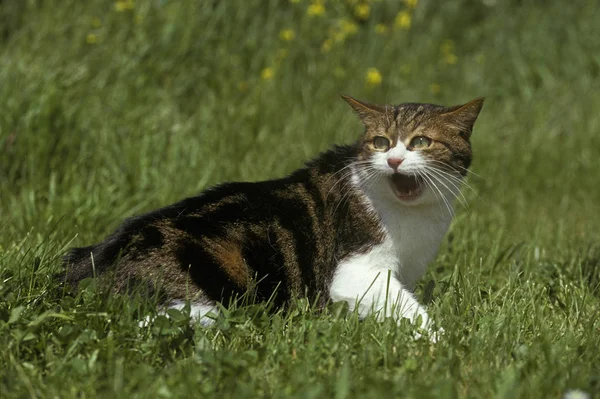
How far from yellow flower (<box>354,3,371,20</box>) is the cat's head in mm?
3371

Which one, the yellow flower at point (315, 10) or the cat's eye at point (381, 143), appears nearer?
the cat's eye at point (381, 143)

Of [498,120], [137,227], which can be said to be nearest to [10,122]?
[137,227]

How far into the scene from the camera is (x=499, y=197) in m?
5.66

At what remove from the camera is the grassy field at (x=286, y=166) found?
2.57 m

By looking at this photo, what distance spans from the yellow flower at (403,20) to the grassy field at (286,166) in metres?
0.03

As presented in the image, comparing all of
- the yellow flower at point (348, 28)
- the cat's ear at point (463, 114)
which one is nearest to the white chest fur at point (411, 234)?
the cat's ear at point (463, 114)

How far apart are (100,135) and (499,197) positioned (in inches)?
110

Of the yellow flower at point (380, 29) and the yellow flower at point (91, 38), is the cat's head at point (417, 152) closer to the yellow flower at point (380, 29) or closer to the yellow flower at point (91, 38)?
the yellow flower at point (91, 38)

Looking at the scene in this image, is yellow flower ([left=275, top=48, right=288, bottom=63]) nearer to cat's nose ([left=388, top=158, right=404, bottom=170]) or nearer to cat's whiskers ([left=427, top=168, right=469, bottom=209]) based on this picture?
cat's whiskers ([left=427, top=168, right=469, bottom=209])

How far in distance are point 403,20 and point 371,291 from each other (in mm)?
3968

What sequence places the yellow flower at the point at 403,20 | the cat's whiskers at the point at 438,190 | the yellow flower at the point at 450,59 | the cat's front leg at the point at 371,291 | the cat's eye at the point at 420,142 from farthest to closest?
the yellow flower at the point at 450,59
the yellow flower at the point at 403,20
the cat's eye at the point at 420,142
the cat's whiskers at the point at 438,190
the cat's front leg at the point at 371,291

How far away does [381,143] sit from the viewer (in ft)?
11.3

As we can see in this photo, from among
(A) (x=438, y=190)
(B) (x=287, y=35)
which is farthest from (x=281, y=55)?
(A) (x=438, y=190)

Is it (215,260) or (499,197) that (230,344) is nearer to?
(215,260)
